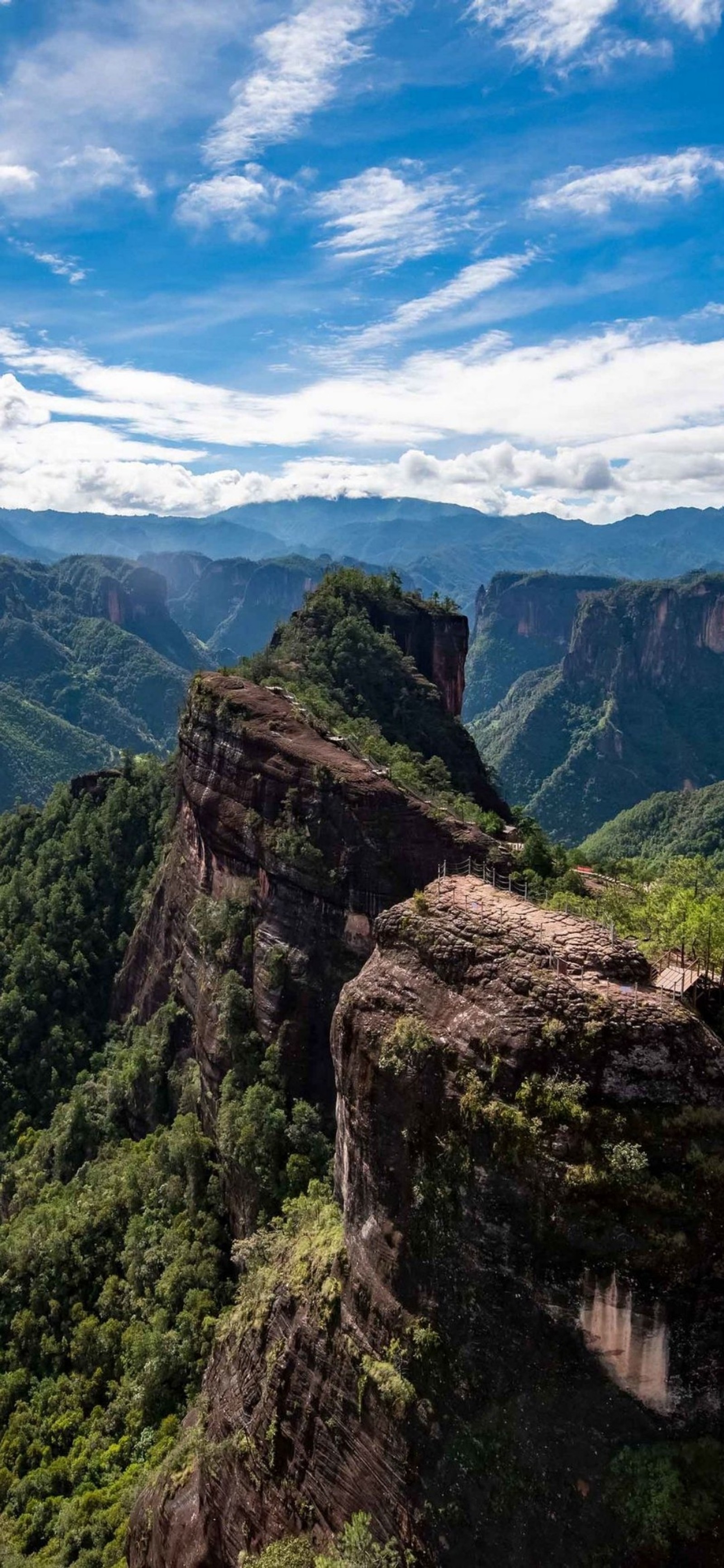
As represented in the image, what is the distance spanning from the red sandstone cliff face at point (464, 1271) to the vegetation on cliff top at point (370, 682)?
2759 cm

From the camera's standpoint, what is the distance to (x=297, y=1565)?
1948 centimetres

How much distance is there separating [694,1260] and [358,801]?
22.6 metres

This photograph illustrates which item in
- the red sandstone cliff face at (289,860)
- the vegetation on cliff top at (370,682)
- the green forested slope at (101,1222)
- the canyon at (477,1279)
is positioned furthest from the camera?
→ the vegetation on cliff top at (370,682)

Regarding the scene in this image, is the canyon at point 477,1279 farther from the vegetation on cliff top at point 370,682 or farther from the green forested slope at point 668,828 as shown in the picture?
the green forested slope at point 668,828

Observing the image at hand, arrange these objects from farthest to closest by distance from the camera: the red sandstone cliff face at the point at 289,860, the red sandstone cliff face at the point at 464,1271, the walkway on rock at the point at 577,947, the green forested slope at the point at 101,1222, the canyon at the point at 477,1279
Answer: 1. the red sandstone cliff face at the point at 289,860
2. the green forested slope at the point at 101,1222
3. the walkway on rock at the point at 577,947
4. the red sandstone cliff face at the point at 464,1271
5. the canyon at the point at 477,1279

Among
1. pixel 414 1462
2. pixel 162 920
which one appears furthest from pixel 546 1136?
pixel 162 920

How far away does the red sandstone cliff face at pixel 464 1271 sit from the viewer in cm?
1631

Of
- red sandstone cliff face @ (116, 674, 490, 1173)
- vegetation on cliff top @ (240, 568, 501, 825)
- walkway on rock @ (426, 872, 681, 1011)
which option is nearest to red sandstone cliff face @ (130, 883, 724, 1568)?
walkway on rock @ (426, 872, 681, 1011)

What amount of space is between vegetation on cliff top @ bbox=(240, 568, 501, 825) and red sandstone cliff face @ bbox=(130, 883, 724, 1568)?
2759 centimetres

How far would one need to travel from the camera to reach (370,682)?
62156mm

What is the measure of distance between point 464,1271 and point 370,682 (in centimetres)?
4756

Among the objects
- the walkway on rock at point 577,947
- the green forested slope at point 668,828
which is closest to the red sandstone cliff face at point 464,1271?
the walkway on rock at point 577,947

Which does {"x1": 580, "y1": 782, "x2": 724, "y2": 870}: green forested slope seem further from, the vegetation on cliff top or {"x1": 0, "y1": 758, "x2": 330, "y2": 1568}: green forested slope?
{"x1": 0, "y1": 758, "x2": 330, "y2": 1568}: green forested slope

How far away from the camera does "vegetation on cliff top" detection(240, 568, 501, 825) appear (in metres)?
51.6
